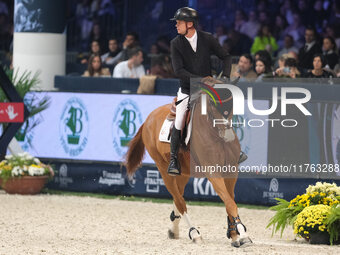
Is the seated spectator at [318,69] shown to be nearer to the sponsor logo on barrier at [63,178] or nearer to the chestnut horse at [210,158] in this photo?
the chestnut horse at [210,158]

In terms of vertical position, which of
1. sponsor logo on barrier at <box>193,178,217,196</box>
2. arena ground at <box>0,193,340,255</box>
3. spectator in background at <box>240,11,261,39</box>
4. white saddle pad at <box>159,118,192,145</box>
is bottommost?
arena ground at <box>0,193,340,255</box>

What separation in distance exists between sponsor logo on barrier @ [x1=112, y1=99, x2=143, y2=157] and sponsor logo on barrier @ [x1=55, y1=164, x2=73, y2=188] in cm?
124

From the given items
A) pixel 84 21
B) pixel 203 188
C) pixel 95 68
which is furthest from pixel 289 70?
pixel 84 21

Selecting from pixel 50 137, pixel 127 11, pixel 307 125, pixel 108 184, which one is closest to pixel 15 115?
pixel 50 137

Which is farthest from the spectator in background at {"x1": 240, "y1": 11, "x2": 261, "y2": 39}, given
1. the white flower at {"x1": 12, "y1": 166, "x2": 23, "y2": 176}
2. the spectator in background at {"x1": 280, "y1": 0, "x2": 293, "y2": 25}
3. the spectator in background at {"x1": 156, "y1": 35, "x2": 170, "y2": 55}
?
the white flower at {"x1": 12, "y1": 166, "x2": 23, "y2": 176}

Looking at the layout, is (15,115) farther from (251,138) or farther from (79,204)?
(251,138)

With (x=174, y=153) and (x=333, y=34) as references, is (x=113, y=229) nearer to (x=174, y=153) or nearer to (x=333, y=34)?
(x=174, y=153)

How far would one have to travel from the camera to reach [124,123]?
49.4 ft

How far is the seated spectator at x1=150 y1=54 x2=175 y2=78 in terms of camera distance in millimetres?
15664

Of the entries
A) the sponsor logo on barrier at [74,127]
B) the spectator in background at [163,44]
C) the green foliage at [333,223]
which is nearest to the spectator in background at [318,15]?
the spectator in background at [163,44]

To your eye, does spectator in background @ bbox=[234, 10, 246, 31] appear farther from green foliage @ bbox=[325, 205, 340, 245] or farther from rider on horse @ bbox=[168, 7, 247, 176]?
green foliage @ bbox=[325, 205, 340, 245]

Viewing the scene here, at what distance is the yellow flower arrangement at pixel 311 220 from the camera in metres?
10.2

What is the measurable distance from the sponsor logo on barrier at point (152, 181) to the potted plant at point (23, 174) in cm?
174

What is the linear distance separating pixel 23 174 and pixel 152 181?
2.28 m
